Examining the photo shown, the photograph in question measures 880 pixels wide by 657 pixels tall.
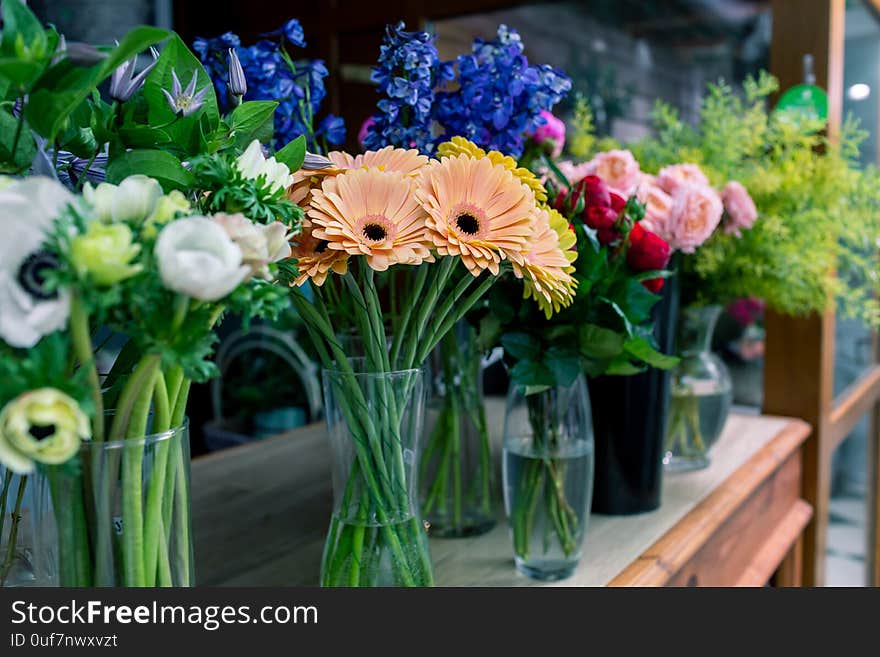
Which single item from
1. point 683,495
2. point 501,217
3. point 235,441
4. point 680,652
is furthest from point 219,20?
point 680,652

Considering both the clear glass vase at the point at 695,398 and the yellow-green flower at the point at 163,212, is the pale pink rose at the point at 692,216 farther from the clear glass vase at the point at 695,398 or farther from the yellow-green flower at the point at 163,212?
the yellow-green flower at the point at 163,212

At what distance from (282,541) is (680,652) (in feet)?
1.48

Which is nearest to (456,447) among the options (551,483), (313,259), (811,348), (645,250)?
(551,483)

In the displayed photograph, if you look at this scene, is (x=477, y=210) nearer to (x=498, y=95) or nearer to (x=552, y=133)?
(x=498, y=95)

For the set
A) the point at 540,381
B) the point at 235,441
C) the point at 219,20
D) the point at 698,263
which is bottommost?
the point at 235,441

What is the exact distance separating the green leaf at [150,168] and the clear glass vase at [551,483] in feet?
1.34

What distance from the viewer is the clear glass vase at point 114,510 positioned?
370 mm

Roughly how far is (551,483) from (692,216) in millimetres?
331

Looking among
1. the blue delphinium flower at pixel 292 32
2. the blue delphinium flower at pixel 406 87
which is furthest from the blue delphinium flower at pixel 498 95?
the blue delphinium flower at pixel 292 32

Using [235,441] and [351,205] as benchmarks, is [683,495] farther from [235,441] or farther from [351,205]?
[235,441]

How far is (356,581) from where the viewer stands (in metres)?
0.54

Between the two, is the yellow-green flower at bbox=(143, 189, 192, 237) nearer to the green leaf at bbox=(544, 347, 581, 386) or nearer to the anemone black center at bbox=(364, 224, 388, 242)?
the anemone black center at bbox=(364, 224, 388, 242)

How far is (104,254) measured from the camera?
0.95 feet

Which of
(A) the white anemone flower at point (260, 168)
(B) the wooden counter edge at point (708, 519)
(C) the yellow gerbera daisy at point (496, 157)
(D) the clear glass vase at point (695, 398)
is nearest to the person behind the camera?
(A) the white anemone flower at point (260, 168)
